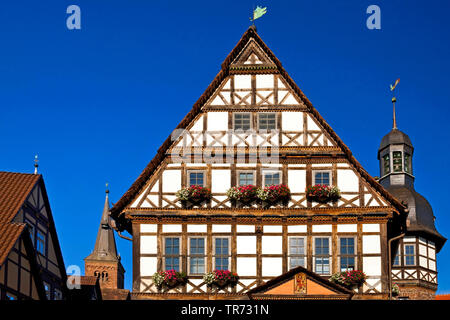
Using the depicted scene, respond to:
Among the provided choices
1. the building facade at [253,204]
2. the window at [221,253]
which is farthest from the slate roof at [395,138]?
the window at [221,253]

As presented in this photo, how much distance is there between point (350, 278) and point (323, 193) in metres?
3.82

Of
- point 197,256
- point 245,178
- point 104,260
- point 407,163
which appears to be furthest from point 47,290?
point 104,260

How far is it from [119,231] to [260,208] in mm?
6688

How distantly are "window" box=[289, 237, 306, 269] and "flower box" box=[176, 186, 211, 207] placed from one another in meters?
4.18

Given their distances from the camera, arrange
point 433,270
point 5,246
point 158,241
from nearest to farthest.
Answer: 1. point 5,246
2. point 158,241
3. point 433,270

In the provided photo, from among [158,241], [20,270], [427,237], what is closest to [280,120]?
[158,241]

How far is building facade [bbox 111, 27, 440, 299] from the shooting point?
3681cm

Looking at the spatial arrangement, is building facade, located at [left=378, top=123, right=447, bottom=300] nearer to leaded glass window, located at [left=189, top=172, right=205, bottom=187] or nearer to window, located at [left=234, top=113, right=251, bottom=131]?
window, located at [left=234, top=113, right=251, bottom=131]

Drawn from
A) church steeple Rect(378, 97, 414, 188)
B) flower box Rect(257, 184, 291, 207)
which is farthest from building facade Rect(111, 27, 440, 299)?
church steeple Rect(378, 97, 414, 188)

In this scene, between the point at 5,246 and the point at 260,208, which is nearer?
the point at 5,246

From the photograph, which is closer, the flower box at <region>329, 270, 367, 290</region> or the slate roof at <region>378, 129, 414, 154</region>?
the flower box at <region>329, 270, 367, 290</region>

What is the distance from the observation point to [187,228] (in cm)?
3747
